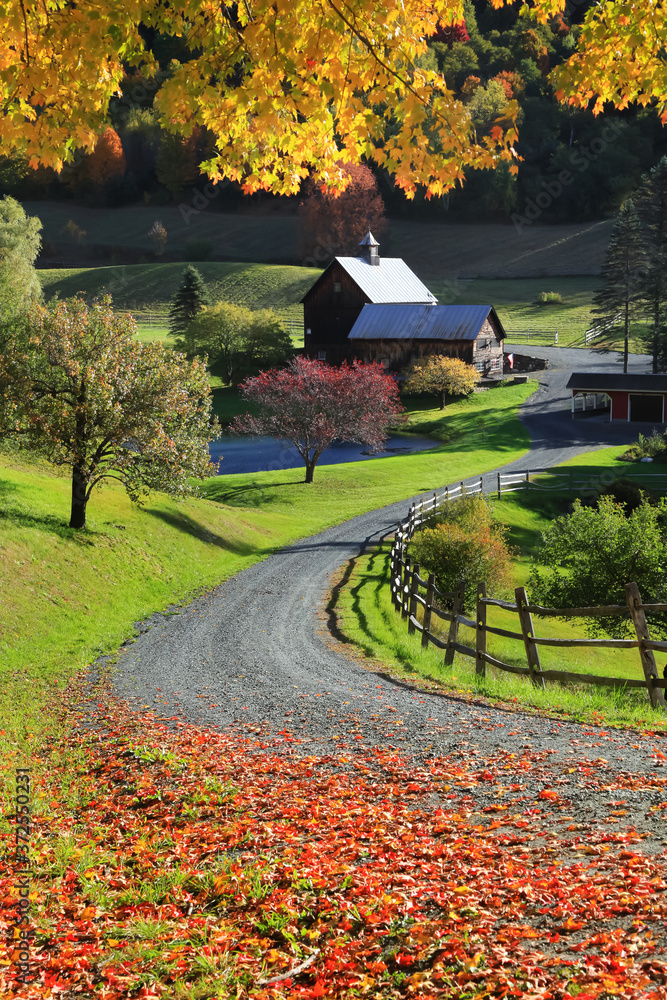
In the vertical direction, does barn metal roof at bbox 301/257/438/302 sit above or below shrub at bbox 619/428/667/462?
above

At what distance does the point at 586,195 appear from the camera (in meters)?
127

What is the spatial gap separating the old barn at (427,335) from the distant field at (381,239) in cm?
4521

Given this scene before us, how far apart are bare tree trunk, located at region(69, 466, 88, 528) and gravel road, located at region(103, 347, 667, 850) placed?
4.48 m

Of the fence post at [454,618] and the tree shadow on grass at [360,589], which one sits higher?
the fence post at [454,618]

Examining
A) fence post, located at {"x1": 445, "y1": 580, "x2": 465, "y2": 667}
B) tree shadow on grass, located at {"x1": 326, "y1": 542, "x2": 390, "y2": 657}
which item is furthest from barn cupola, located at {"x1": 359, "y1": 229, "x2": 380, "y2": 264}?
fence post, located at {"x1": 445, "y1": 580, "x2": 465, "y2": 667}

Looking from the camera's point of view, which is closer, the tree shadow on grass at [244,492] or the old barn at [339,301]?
the tree shadow on grass at [244,492]

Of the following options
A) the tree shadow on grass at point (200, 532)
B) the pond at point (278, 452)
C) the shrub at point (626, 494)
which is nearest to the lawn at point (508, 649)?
the shrub at point (626, 494)

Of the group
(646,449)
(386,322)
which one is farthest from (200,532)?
(386,322)

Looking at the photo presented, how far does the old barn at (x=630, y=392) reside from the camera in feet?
Result: 187

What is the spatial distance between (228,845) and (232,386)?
68812 mm

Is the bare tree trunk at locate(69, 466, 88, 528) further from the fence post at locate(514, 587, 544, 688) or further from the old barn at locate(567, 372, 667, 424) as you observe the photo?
the old barn at locate(567, 372, 667, 424)

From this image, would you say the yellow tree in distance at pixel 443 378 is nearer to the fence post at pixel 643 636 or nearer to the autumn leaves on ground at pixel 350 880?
the fence post at pixel 643 636

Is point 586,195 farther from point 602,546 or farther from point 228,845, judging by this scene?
point 228,845

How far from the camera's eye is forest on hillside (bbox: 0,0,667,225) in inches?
4958
